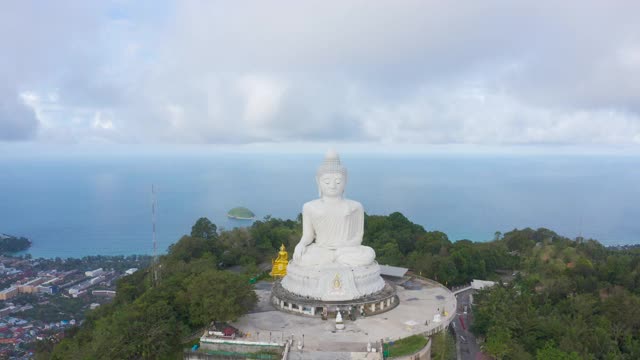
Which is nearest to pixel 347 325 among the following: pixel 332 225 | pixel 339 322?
pixel 339 322

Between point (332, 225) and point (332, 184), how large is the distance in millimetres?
1878

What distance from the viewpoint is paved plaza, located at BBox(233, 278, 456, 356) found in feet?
56.1

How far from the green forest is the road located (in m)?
0.72

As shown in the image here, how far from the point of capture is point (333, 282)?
19.9 m

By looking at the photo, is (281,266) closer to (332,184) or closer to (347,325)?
(332,184)

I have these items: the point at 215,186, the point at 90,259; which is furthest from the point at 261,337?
the point at 215,186

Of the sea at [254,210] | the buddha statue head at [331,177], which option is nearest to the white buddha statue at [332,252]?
the buddha statue head at [331,177]

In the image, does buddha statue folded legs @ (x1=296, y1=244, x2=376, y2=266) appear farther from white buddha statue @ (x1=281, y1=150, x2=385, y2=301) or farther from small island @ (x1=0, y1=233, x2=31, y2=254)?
small island @ (x1=0, y1=233, x2=31, y2=254)

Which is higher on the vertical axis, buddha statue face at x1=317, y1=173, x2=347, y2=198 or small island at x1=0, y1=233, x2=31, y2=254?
buddha statue face at x1=317, y1=173, x2=347, y2=198

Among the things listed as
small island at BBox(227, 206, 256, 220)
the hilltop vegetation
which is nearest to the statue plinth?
the hilltop vegetation

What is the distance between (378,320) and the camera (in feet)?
63.1

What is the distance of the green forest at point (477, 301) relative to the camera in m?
17.3

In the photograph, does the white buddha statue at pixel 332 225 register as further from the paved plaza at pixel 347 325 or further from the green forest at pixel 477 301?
the green forest at pixel 477 301

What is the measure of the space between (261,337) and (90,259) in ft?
158
